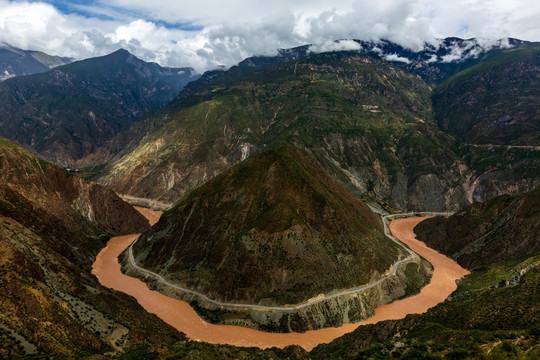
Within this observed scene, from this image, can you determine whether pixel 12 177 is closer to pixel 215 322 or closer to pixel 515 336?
pixel 215 322

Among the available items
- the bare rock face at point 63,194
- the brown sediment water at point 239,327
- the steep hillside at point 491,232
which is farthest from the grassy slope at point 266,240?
the steep hillside at point 491,232

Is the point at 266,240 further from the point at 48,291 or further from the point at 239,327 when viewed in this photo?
the point at 48,291

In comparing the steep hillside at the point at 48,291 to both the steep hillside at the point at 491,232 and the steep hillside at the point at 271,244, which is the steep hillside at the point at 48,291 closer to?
the steep hillside at the point at 271,244

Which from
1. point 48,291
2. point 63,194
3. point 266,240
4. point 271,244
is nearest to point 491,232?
point 271,244

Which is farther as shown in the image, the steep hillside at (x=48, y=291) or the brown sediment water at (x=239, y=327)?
the brown sediment water at (x=239, y=327)

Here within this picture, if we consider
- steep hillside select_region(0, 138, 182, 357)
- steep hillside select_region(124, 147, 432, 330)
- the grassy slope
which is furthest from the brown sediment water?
the grassy slope

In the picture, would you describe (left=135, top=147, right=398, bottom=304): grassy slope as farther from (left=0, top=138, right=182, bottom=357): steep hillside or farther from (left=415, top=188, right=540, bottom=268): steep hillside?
(left=415, top=188, right=540, bottom=268): steep hillside
